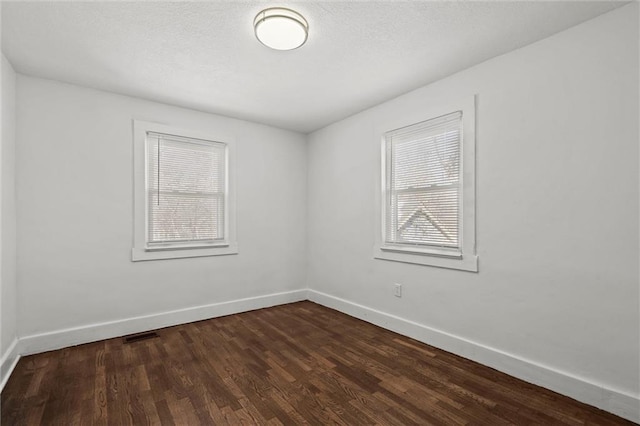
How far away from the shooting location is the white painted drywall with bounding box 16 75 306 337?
9.27 ft

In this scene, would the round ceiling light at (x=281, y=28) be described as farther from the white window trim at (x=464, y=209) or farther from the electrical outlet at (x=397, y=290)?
the electrical outlet at (x=397, y=290)

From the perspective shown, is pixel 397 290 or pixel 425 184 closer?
pixel 425 184

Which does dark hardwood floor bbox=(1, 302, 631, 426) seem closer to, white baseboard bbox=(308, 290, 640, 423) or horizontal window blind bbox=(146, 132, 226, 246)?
white baseboard bbox=(308, 290, 640, 423)

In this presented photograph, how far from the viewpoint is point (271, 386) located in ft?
7.39

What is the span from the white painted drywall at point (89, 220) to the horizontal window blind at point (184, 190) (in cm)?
22

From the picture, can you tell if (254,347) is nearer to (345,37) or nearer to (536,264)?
(536,264)

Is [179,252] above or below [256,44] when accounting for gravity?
below

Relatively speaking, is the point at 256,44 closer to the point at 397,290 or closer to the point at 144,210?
the point at 144,210

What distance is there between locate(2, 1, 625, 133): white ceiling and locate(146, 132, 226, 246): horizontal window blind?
0.61m

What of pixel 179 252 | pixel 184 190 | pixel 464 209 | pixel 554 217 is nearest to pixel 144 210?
pixel 184 190

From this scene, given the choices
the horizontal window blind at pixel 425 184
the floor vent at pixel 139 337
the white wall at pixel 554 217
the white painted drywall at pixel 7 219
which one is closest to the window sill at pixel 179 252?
the floor vent at pixel 139 337

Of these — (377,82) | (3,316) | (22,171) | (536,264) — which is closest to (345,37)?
(377,82)

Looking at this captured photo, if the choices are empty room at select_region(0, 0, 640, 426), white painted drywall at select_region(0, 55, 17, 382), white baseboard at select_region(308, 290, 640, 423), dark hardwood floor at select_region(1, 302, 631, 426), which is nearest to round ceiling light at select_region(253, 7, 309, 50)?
empty room at select_region(0, 0, 640, 426)

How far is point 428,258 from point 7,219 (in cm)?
371
